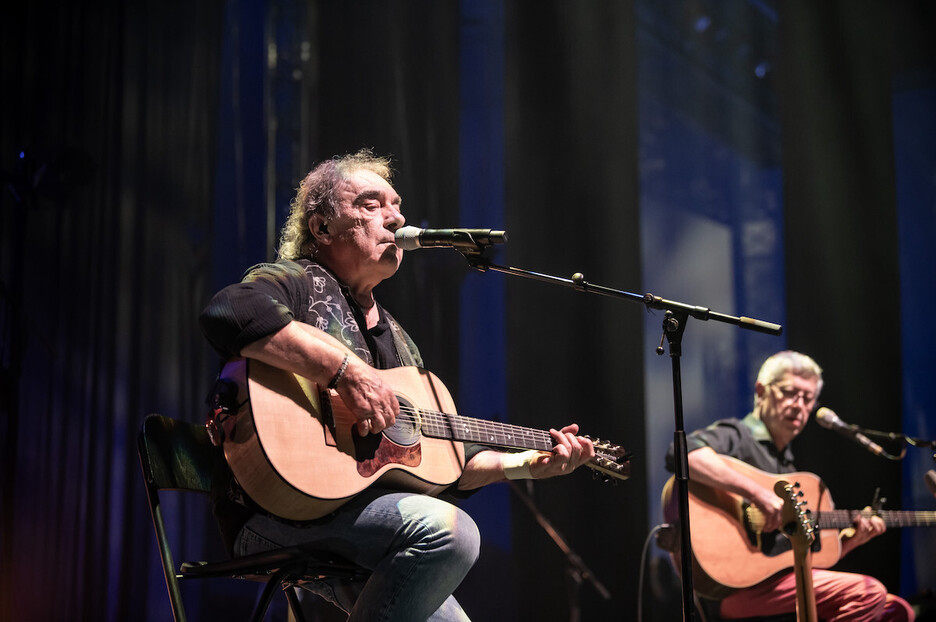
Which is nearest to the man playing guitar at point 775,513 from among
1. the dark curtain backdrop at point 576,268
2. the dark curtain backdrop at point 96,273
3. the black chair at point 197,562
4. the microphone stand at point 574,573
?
the dark curtain backdrop at point 576,268


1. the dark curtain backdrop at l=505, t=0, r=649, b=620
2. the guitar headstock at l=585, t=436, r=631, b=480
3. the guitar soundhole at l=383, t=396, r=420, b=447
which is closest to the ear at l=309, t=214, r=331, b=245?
the guitar soundhole at l=383, t=396, r=420, b=447

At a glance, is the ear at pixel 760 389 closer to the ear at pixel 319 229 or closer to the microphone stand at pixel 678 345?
the microphone stand at pixel 678 345

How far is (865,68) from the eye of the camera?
4.64m

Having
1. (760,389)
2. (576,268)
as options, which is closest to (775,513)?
(760,389)

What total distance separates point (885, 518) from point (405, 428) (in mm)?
2989

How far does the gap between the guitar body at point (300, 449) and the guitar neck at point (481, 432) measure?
0.14 meters

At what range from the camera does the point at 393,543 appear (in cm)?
213

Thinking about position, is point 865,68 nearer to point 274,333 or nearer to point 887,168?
point 887,168

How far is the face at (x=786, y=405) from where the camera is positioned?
169 inches

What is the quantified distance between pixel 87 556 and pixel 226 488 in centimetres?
266

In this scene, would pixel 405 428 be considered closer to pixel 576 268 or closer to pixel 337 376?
pixel 337 376

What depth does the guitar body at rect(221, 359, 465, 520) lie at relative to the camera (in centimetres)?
203

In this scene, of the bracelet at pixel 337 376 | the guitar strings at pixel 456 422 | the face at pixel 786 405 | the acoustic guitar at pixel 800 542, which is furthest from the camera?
the face at pixel 786 405

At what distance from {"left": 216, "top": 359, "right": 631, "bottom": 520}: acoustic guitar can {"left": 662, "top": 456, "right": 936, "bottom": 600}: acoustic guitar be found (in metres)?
1.96
